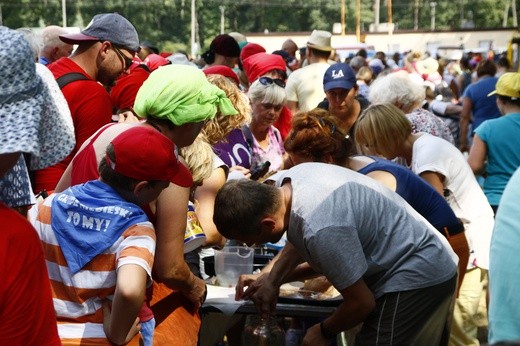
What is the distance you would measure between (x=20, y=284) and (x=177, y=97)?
148cm

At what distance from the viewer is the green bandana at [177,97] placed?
3359 millimetres

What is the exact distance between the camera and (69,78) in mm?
4688

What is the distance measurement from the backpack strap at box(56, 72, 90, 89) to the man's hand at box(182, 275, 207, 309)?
5.50 ft

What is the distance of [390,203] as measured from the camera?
358cm

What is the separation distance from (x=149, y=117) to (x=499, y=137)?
143 inches

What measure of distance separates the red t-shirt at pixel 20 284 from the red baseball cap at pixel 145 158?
0.72 m

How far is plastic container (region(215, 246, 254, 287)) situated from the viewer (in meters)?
4.35

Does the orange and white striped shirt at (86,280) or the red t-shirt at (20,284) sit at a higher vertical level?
the red t-shirt at (20,284)

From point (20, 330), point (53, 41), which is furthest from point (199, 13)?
point (20, 330)

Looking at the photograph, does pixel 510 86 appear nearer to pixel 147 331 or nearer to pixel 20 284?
pixel 147 331

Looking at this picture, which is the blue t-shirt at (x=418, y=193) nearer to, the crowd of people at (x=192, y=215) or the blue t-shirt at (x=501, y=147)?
the crowd of people at (x=192, y=215)

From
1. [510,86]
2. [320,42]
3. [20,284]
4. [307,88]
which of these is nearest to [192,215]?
[20,284]

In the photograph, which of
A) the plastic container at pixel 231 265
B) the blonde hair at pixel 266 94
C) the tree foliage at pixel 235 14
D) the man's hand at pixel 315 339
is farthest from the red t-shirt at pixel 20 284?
the tree foliage at pixel 235 14

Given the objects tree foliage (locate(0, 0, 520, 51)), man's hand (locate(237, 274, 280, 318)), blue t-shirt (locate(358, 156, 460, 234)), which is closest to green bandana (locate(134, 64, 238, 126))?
man's hand (locate(237, 274, 280, 318))
